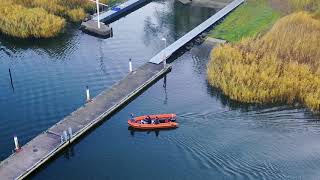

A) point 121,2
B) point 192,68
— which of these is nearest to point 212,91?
point 192,68

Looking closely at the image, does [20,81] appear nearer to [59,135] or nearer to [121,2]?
[59,135]

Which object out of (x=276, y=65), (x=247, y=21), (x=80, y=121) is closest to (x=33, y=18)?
(x=80, y=121)

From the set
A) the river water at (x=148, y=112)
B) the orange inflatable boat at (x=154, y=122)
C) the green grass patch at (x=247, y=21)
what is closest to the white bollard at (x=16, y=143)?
the river water at (x=148, y=112)

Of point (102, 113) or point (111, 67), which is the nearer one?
point (102, 113)

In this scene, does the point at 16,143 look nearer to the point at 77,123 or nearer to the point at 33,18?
the point at 77,123

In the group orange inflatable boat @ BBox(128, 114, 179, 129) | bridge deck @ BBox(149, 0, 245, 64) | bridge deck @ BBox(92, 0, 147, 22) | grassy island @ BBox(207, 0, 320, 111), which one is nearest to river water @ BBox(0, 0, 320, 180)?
orange inflatable boat @ BBox(128, 114, 179, 129)

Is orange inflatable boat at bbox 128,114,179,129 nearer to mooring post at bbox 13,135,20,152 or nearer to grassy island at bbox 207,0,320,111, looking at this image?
grassy island at bbox 207,0,320,111
